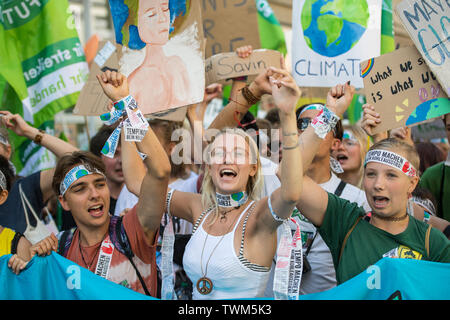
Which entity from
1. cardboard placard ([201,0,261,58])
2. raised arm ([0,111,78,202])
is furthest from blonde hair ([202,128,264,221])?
cardboard placard ([201,0,261,58])

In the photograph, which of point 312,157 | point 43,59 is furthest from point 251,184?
point 43,59

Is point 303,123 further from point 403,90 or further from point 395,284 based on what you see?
point 395,284

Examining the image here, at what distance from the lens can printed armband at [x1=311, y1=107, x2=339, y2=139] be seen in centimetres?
229

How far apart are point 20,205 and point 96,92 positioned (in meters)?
0.94

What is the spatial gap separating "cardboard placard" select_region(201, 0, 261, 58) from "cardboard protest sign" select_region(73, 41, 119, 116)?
0.75 meters

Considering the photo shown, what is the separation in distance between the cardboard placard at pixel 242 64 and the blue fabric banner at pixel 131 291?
1626mm

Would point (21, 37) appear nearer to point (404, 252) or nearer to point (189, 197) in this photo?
point (189, 197)

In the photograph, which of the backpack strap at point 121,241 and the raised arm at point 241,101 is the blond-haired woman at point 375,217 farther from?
the backpack strap at point 121,241

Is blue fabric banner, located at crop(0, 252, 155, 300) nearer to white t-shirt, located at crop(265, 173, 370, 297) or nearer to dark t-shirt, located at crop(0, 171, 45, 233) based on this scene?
dark t-shirt, located at crop(0, 171, 45, 233)

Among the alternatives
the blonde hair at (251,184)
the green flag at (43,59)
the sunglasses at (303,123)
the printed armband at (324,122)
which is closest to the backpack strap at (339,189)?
the sunglasses at (303,123)

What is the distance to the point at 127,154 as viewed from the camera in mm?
2678

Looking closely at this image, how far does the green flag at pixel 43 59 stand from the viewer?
4.04 metres

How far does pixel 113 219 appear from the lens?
8.88ft

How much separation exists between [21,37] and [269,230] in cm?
291
